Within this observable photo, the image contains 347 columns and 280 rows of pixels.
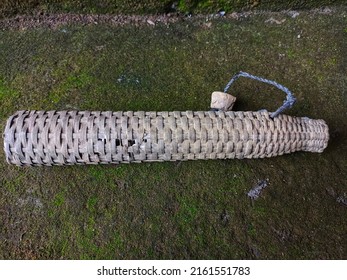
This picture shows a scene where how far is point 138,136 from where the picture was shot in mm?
1300

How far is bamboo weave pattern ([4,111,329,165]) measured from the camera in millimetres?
1288

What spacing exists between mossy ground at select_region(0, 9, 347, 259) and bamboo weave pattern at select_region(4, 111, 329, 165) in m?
0.11

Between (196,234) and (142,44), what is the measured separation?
0.89 m

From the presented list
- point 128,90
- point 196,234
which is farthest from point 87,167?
point 196,234

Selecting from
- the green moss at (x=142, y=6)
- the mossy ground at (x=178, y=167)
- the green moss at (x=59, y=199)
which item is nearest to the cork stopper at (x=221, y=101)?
A: the mossy ground at (x=178, y=167)

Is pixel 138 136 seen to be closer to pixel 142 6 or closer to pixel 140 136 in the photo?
pixel 140 136

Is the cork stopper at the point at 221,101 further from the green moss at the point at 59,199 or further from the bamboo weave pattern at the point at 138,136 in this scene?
the green moss at the point at 59,199

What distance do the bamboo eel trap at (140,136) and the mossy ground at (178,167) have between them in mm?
109

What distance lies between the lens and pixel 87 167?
4.69 feet

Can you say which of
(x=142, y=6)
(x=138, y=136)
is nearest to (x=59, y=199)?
(x=138, y=136)

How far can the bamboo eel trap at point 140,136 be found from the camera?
1.29 meters

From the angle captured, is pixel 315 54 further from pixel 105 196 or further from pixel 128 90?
pixel 105 196

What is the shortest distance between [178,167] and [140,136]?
0.76 feet

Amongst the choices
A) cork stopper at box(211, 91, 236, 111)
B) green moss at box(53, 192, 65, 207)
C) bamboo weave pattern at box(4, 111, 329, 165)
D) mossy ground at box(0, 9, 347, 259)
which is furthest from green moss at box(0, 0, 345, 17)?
green moss at box(53, 192, 65, 207)
